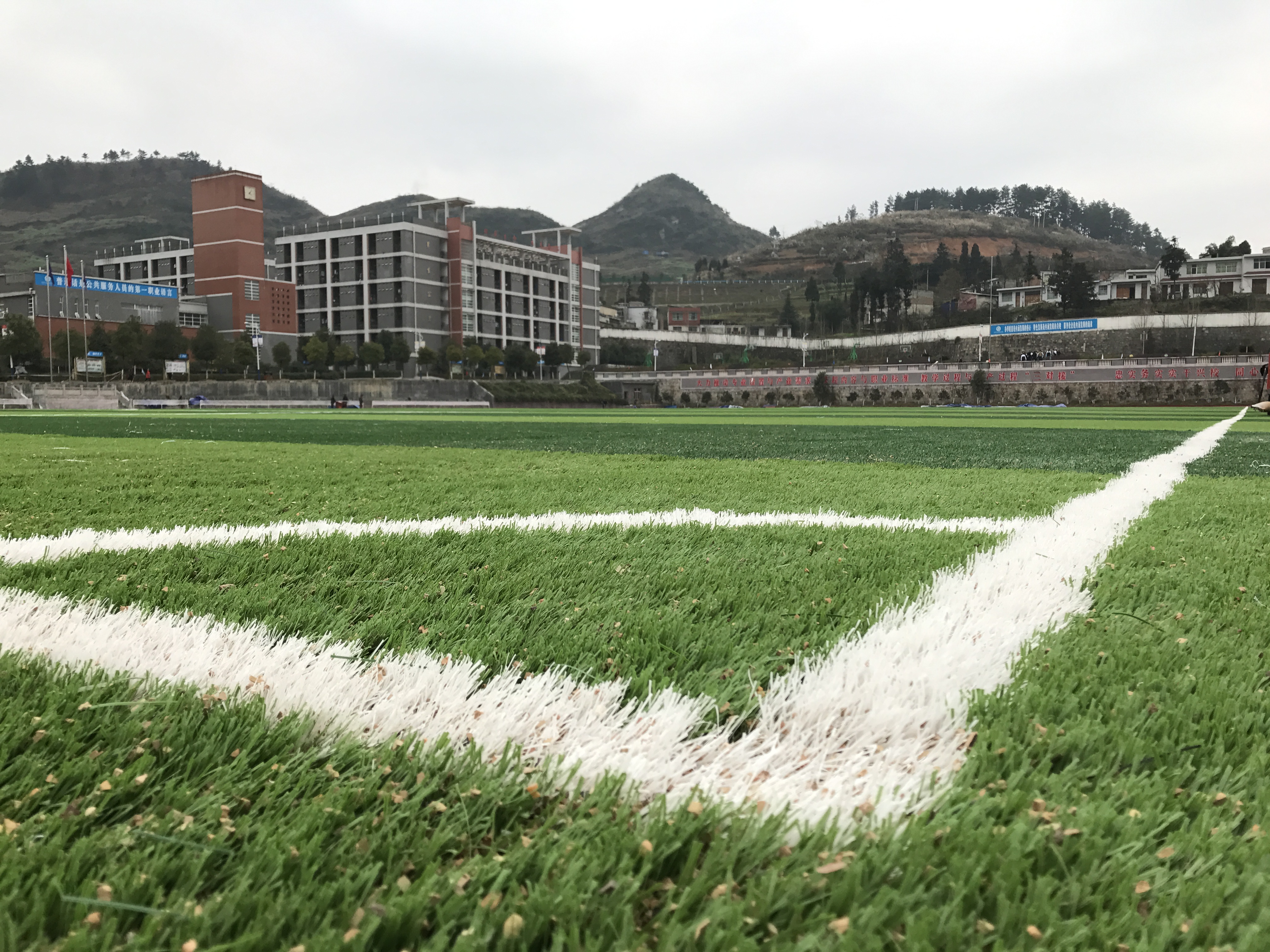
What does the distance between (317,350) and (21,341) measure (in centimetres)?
1962

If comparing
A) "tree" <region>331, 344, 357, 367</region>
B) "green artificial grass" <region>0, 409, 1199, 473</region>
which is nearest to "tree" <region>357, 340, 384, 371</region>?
"tree" <region>331, 344, 357, 367</region>

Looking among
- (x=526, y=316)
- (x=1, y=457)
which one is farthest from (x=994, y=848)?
(x=526, y=316)

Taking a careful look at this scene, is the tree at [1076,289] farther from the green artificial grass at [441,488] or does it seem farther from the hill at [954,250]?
the green artificial grass at [441,488]

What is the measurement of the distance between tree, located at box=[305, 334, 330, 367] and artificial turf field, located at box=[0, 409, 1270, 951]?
230 feet

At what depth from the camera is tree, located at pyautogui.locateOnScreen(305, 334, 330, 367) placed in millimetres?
68500

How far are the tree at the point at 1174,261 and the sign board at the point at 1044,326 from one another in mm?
19347

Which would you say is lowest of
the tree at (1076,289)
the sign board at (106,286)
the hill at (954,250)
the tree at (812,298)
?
the sign board at (106,286)

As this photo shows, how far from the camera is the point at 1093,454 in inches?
367

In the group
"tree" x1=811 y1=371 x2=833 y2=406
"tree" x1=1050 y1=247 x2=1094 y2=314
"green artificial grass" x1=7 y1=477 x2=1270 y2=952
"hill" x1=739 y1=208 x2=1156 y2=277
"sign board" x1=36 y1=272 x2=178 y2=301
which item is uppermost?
"hill" x1=739 y1=208 x2=1156 y2=277

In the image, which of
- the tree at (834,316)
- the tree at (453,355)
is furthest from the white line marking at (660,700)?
the tree at (834,316)

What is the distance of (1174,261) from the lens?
103812mm

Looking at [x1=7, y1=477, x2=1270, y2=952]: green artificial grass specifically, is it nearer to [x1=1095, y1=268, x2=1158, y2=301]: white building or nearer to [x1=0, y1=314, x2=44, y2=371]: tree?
[x1=0, y1=314, x2=44, y2=371]: tree

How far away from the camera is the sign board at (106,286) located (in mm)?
68188

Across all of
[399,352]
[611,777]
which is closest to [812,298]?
[399,352]
